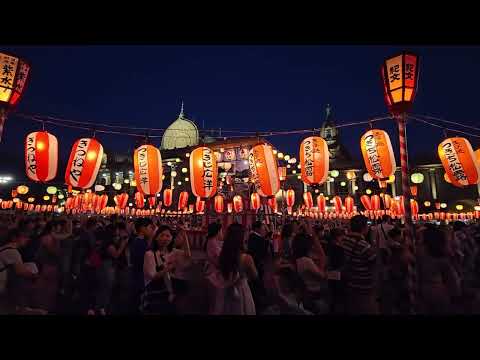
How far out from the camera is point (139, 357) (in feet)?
12.7

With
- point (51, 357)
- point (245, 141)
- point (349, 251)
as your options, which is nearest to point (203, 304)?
point (51, 357)

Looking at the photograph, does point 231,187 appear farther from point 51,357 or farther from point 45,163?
point 51,357

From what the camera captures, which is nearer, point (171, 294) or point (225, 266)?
point (225, 266)

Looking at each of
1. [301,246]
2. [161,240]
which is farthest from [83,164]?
[301,246]

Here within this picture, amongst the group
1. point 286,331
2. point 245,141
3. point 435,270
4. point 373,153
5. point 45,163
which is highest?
point 245,141

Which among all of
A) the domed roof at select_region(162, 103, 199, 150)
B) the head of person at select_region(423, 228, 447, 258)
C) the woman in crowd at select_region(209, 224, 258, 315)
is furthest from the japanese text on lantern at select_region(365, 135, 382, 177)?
the domed roof at select_region(162, 103, 199, 150)

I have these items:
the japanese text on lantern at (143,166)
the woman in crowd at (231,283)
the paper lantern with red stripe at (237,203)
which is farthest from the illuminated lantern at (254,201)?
the woman in crowd at (231,283)

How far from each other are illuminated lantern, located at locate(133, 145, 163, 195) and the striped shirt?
21.5ft

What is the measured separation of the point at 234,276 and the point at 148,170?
633 cm

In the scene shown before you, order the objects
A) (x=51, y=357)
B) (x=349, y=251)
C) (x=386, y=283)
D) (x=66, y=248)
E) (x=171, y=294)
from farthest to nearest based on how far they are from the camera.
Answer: (x=66, y=248), (x=386, y=283), (x=349, y=251), (x=171, y=294), (x=51, y=357)

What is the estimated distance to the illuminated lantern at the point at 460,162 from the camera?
27.5 feet

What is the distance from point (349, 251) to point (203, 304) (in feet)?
8.30

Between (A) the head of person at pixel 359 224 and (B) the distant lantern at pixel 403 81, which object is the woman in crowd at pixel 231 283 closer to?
(A) the head of person at pixel 359 224

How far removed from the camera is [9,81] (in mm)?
6895
